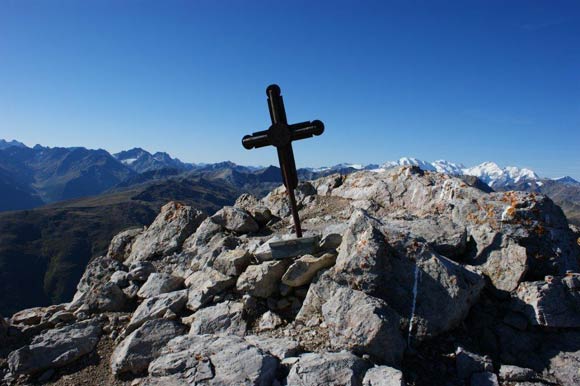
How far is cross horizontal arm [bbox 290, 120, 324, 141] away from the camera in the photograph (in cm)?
1168

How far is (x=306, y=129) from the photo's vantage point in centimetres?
1186

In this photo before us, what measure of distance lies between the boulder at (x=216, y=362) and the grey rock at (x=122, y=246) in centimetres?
1194

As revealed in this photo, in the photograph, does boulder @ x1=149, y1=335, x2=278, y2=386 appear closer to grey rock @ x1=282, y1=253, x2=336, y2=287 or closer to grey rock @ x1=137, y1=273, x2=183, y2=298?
grey rock @ x1=282, y1=253, x2=336, y2=287

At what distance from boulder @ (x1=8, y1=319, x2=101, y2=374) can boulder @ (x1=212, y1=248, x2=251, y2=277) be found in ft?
13.5

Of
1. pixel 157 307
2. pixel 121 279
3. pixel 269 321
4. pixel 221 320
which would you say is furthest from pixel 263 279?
pixel 121 279

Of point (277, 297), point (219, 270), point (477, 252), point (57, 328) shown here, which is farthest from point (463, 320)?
point (57, 328)

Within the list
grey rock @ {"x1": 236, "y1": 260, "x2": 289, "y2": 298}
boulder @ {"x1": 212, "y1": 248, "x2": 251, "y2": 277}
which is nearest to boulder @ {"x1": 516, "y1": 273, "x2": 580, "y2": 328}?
grey rock @ {"x1": 236, "y1": 260, "x2": 289, "y2": 298}

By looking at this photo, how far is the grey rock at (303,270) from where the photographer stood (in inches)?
394

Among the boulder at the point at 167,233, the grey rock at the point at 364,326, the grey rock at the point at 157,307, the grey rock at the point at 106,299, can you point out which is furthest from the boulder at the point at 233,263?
the boulder at the point at 167,233

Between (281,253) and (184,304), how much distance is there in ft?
11.5

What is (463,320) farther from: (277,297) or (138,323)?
(138,323)

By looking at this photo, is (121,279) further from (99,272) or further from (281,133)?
(281,133)

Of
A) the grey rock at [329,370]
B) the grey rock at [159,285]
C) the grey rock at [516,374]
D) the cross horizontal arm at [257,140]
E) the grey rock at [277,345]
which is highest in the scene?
the cross horizontal arm at [257,140]

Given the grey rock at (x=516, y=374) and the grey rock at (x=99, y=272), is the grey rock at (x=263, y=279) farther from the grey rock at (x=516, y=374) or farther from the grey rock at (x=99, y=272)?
the grey rock at (x=99, y=272)
